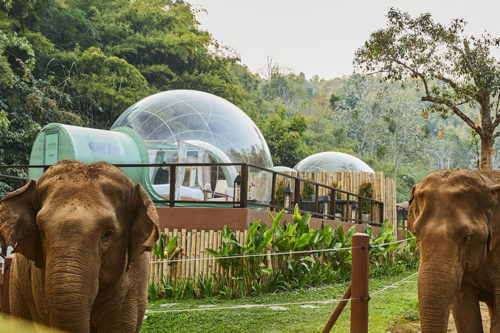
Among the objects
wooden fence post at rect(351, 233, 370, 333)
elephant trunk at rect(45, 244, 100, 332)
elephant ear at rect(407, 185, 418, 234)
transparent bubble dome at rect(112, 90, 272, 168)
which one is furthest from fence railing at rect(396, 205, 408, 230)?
elephant trunk at rect(45, 244, 100, 332)

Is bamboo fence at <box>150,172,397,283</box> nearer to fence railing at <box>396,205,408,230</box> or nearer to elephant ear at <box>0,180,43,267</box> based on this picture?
elephant ear at <box>0,180,43,267</box>

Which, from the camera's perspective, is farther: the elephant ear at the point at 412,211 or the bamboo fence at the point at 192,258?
the bamboo fence at the point at 192,258

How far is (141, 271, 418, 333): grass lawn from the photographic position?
8.50 metres

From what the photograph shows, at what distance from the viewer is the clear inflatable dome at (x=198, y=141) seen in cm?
1412

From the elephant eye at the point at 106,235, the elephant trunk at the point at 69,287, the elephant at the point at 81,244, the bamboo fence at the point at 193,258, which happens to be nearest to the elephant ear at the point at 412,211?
the elephant at the point at 81,244

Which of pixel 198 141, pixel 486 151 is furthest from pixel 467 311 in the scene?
pixel 486 151

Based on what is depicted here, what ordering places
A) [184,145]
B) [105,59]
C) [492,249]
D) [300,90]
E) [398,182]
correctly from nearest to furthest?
[492,249]
[184,145]
[105,59]
[398,182]
[300,90]

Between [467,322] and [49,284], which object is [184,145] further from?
[49,284]

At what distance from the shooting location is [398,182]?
192 feet

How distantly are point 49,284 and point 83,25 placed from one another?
30.5 metres

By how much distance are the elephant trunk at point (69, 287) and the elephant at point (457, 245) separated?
2.58 m

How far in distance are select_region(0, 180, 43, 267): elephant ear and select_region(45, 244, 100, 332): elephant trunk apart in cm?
40

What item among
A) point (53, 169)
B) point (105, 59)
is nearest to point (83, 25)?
point (105, 59)

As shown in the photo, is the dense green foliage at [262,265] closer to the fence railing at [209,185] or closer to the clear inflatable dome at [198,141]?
the fence railing at [209,185]
